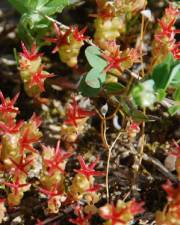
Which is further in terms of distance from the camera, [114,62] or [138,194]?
[138,194]

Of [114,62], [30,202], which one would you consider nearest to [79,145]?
[30,202]

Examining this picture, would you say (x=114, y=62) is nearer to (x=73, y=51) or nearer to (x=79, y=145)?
(x=73, y=51)

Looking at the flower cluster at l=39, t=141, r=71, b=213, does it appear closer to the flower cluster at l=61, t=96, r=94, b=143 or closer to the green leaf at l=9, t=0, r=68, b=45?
the flower cluster at l=61, t=96, r=94, b=143

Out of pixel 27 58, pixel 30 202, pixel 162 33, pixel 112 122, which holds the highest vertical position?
pixel 162 33

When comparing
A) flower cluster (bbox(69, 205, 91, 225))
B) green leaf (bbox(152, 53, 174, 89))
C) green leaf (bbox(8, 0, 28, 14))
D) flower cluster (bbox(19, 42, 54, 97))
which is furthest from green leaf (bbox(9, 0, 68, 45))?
flower cluster (bbox(69, 205, 91, 225))

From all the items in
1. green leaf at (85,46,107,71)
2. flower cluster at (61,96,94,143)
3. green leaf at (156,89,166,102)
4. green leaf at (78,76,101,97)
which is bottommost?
flower cluster at (61,96,94,143)

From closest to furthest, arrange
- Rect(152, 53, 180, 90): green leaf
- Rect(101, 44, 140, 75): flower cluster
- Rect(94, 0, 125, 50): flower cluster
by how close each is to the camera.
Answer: Rect(152, 53, 180, 90): green leaf, Rect(101, 44, 140, 75): flower cluster, Rect(94, 0, 125, 50): flower cluster

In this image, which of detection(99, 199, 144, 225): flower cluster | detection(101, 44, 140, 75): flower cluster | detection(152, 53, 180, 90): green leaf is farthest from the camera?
detection(101, 44, 140, 75): flower cluster

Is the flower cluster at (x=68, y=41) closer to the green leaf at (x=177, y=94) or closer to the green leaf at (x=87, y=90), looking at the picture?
the green leaf at (x=87, y=90)
